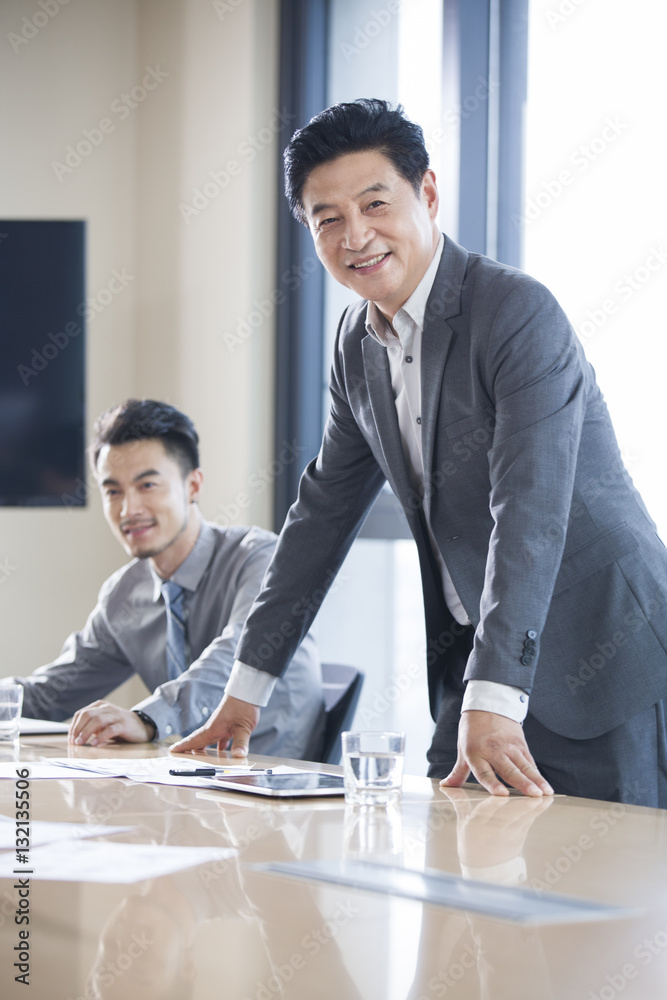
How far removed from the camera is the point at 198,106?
360 cm

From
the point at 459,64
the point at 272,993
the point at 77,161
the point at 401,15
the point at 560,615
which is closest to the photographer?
the point at 272,993

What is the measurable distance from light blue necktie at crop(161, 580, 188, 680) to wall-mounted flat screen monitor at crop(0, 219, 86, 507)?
2.88ft

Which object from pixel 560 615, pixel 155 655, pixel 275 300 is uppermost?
pixel 275 300

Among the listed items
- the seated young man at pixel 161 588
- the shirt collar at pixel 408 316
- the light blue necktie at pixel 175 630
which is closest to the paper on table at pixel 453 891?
the shirt collar at pixel 408 316

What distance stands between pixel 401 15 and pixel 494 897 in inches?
128

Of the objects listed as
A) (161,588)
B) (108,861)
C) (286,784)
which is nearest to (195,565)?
(161,588)

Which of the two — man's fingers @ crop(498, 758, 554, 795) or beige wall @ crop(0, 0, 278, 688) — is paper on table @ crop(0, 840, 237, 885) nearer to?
man's fingers @ crop(498, 758, 554, 795)

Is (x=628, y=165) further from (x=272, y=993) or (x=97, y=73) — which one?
Result: (x=272, y=993)

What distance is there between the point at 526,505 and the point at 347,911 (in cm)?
76

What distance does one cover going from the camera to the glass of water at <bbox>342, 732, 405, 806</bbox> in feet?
3.99

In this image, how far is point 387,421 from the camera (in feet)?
5.66

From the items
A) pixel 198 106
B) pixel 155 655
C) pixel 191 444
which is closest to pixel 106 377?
pixel 198 106

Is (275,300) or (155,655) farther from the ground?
(275,300)

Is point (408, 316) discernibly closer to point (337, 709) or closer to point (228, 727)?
point (228, 727)
